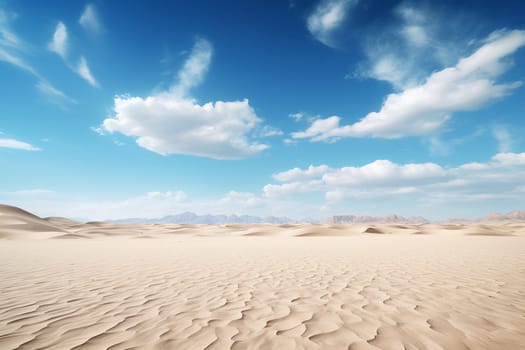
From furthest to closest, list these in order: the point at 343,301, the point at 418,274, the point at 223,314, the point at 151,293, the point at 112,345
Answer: the point at 418,274 < the point at 151,293 < the point at 343,301 < the point at 223,314 < the point at 112,345

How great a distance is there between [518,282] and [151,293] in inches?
328

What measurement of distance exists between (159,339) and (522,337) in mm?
4512

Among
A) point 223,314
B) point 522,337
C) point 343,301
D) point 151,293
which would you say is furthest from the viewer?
point 151,293

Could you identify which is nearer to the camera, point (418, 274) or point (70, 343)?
point (70, 343)

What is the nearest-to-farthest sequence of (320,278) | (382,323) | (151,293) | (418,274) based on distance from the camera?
1. (382,323)
2. (151,293)
3. (320,278)
4. (418,274)

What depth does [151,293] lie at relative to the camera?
18.1 feet

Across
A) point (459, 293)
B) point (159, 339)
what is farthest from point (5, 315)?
point (459, 293)

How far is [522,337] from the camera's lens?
349cm

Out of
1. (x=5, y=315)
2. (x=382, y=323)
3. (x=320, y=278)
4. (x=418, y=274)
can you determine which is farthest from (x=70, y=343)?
(x=418, y=274)

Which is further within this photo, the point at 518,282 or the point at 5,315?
the point at 518,282

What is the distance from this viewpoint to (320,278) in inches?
277

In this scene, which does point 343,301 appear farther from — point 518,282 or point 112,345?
point 518,282

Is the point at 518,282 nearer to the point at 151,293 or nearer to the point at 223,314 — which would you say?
the point at 223,314

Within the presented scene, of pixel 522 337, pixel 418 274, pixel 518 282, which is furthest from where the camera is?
pixel 418 274
